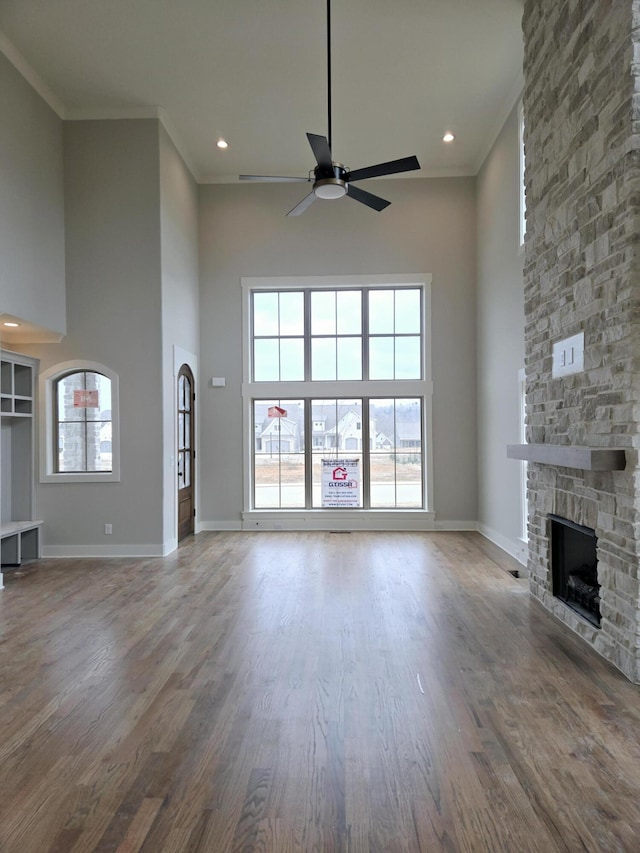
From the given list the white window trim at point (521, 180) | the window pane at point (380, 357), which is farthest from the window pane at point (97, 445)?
the white window trim at point (521, 180)

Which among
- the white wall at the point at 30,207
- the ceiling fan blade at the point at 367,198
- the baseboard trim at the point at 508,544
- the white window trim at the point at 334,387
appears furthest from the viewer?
the white window trim at the point at 334,387

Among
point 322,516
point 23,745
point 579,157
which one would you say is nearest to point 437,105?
point 579,157

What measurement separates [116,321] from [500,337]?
4.56 metres

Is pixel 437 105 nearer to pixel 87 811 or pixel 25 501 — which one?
pixel 25 501

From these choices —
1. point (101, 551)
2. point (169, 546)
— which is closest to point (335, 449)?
point (169, 546)

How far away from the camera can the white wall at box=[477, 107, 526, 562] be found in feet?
20.4

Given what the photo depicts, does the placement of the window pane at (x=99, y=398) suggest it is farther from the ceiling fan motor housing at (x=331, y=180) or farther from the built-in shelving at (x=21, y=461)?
the ceiling fan motor housing at (x=331, y=180)

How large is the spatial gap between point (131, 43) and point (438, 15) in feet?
9.52

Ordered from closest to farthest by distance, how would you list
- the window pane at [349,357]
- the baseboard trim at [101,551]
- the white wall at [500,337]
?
the white wall at [500,337] < the baseboard trim at [101,551] < the window pane at [349,357]

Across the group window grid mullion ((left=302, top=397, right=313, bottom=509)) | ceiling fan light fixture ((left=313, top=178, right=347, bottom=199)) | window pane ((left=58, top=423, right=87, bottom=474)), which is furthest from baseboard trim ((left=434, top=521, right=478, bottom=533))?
ceiling fan light fixture ((left=313, top=178, right=347, bottom=199))

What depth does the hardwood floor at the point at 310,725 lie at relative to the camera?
79.7 inches

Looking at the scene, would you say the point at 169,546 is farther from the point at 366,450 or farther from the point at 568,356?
the point at 568,356

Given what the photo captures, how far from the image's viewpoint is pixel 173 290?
23.1ft

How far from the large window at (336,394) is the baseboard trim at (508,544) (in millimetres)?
981
